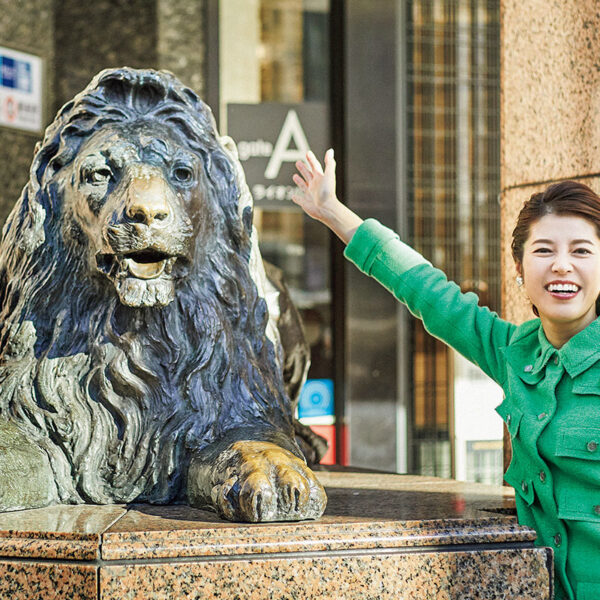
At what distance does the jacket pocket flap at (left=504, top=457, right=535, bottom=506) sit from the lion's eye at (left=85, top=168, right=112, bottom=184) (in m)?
1.39

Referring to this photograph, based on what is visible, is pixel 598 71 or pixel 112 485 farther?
pixel 598 71

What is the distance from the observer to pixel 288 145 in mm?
6934

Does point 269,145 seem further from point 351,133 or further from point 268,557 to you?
point 268,557

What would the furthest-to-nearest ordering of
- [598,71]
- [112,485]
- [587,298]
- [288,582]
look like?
[598,71] → [112,485] → [587,298] → [288,582]

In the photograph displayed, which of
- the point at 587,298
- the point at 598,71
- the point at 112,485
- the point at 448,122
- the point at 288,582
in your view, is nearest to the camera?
the point at 288,582

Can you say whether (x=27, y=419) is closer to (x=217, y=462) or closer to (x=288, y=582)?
(x=217, y=462)

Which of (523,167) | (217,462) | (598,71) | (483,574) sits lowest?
(483,574)

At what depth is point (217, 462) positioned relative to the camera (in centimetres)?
269

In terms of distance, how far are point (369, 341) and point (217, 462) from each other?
4275 millimetres

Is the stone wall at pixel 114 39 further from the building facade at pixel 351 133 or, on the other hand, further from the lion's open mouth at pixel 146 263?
the lion's open mouth at pixel 146 263

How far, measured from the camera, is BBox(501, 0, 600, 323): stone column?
3.59 metres

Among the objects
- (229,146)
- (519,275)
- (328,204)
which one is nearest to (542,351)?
(519,275)

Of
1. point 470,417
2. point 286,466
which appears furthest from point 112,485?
point 470,417

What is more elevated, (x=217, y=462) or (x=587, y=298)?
(x=587, y=298)
